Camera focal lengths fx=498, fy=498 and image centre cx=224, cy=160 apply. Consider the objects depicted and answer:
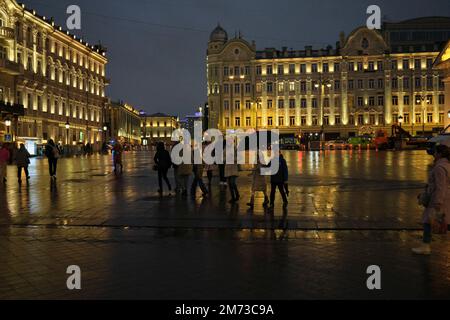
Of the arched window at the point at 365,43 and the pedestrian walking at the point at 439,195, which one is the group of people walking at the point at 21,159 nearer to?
the pedestrian walking at the point at 439,195

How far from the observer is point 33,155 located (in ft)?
185

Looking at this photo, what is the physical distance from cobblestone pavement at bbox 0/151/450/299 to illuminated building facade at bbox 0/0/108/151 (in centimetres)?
3753

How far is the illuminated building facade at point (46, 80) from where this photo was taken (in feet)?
177

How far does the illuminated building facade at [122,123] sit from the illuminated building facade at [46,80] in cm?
2334

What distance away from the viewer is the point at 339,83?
307 feet

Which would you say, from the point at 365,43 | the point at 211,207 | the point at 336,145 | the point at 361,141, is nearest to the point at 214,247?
the point at 211,207

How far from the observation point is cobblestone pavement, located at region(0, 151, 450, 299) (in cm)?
610

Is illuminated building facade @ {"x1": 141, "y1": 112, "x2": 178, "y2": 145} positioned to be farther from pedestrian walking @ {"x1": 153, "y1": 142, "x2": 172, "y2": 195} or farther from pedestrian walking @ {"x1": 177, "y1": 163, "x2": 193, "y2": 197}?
pedestrian walking @ {"x1": 177, "y1": 163, "x2": 193, "y2": 197}

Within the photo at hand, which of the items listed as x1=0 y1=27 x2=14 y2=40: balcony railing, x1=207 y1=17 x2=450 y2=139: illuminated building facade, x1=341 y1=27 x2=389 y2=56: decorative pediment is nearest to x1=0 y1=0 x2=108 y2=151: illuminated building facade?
x1=0 y1=27 x2=14 y2=40: balcony railing

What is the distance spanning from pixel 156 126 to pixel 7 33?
435 ft

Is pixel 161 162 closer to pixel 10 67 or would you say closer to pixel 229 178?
pixel 229 178

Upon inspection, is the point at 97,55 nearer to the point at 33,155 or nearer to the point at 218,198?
the point at 33,155

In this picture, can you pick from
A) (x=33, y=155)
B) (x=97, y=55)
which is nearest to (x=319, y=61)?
(x=97, y=55)
